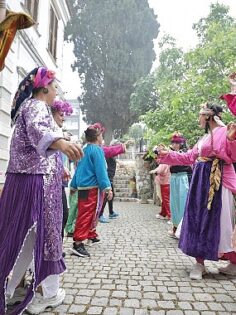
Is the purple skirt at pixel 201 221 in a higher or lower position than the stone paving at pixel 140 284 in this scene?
higher

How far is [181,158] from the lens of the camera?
468cm

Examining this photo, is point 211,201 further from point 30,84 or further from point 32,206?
point 30,84

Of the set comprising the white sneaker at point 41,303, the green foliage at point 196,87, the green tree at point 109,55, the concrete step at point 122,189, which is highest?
the green tree at point 109,55

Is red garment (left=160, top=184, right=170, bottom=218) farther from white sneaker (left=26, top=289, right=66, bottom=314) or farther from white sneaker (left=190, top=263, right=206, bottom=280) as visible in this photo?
white sneaker (left=26, top=289, right=66, bottom=314)

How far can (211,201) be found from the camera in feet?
13.4

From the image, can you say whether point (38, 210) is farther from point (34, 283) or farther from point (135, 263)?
point (135, 263)

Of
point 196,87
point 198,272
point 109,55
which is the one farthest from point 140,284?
point 109,55

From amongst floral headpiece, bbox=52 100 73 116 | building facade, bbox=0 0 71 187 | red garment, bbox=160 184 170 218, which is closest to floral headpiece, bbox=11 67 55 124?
floral headpiece, bbox=52 100 73 116

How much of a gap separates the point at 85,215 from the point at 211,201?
73.8 inches

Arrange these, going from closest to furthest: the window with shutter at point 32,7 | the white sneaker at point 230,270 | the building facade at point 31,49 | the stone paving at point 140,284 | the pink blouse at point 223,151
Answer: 1. the stone paving at point 140,284
2. the pink blouse at point 223,151
3. the white sneaker at point 230,270
4. the building facade at point 31,49
5. the window with shutter at point 32,7

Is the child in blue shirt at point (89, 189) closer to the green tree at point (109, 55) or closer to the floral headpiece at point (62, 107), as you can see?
the floral headpiece at point (62, 107)

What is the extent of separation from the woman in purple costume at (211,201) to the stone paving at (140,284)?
11.8 inches

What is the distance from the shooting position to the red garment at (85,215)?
516 centimetres

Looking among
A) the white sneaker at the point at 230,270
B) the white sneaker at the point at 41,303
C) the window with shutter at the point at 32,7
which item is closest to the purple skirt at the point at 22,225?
the white sneaker at the point at 41,303
